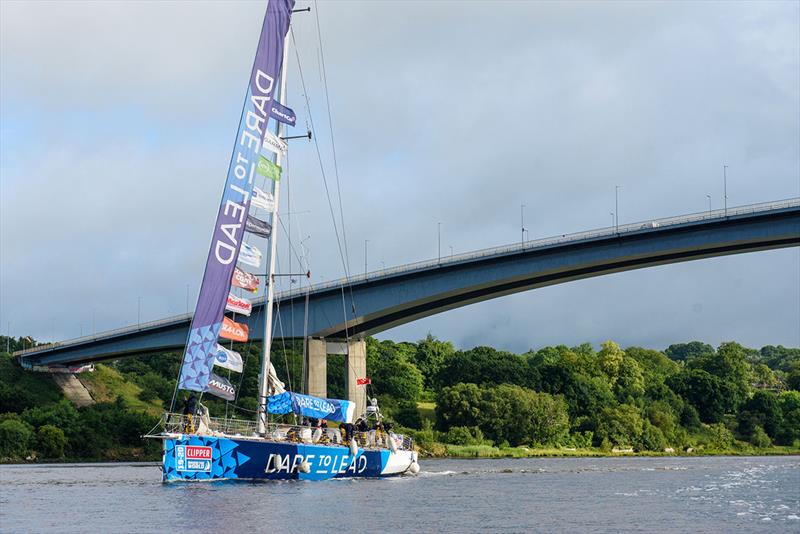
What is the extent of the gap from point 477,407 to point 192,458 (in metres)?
63.4

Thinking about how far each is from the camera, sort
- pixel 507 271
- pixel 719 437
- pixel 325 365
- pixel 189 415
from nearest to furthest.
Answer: pixel 189 415 → pixel 507 271 → pixel 325 365 → pixel 719 437

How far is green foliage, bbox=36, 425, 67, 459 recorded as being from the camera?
286ft

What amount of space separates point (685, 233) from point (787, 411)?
69.2m

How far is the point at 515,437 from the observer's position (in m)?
105

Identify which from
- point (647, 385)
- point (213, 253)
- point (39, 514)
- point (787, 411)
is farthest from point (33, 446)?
point (787, 411)

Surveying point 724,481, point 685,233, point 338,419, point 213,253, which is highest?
point 685,233

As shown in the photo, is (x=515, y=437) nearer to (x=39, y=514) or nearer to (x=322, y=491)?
(x=322, y=491)

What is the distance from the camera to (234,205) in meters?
47.5

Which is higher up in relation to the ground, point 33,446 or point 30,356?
point 30,356

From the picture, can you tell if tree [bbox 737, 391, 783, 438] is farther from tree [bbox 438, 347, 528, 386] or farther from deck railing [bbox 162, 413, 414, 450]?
deck railing [bbox 162, 413, 414, 450]

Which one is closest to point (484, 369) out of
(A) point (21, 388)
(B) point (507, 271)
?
(B) point (507, 271)

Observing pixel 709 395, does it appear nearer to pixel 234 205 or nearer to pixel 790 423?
pixel 790 423

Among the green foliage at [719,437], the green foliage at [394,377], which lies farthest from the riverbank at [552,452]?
the green foliage at [394,377]

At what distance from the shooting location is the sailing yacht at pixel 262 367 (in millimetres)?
43812
